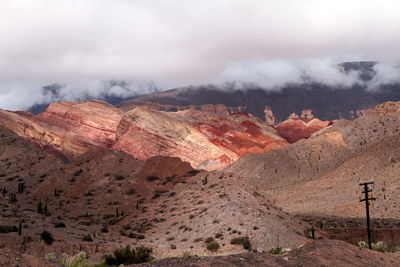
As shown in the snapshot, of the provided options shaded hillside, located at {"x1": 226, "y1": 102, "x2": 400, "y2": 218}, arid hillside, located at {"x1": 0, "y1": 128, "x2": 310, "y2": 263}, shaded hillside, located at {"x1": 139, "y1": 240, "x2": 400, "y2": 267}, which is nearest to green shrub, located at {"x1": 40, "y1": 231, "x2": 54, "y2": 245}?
arid hillside, located at {"x1": 0, "y1": 128, "x2": 310, "y2": 263}

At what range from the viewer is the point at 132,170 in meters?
50.8

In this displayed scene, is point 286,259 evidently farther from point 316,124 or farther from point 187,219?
point 316,124

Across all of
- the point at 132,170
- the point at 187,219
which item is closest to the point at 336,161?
the point at 132,170

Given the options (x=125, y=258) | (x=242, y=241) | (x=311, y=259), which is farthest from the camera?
(x=242, y=241)

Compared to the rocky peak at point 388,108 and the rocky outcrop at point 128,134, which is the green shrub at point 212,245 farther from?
the rocky peak at point 388,108

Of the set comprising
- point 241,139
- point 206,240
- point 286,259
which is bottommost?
point 206,240

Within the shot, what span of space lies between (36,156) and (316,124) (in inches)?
4643

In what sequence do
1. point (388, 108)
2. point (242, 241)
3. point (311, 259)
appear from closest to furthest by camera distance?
point (311, 259) → point (242, 241) → point (388, 108)

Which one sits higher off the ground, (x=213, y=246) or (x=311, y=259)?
(x=311, y=259)

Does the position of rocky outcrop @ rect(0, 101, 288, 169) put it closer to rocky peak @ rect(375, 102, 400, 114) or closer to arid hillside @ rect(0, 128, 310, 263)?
arid hillside @ rect(0, 128, 310, 263)

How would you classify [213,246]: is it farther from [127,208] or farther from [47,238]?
[127,208]

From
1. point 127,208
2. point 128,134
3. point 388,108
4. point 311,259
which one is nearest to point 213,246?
point 311,259

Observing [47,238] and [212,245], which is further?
[212,245]

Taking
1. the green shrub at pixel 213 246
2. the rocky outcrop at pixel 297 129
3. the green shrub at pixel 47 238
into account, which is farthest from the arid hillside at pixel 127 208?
the rocky outcrop at pixel 297 129
